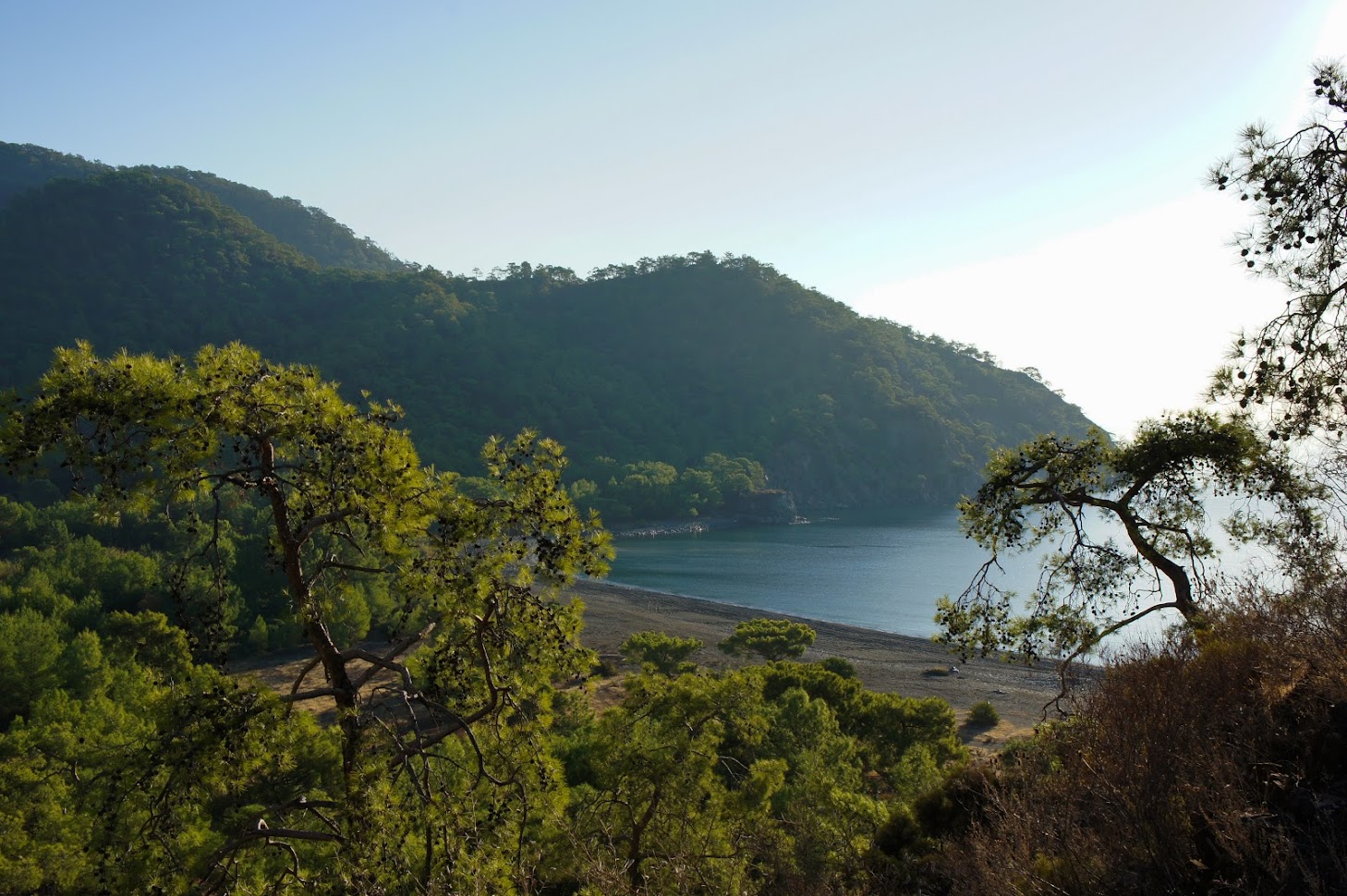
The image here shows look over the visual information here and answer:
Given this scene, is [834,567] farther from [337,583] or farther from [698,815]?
[337,583]

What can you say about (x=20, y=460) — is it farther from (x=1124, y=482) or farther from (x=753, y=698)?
(x=1124, y=482)

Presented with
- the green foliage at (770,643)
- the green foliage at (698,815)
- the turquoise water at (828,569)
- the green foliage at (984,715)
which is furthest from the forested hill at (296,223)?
the green foliage at (698,815)

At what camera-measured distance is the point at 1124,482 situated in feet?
26.3

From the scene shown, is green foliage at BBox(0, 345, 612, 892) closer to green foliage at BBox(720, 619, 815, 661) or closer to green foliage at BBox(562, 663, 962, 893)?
green foliage at BBox(562, 663, 962, 893)

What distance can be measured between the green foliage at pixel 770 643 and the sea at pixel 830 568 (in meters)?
11.2

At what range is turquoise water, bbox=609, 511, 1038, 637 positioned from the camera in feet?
163

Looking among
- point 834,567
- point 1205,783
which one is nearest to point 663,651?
point 1205,783

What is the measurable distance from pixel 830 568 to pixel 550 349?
69460 millimetres

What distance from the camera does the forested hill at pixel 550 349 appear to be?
96438 mm

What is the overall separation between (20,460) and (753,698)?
22.7 ft

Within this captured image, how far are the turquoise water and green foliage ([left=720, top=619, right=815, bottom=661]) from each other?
11.4 m

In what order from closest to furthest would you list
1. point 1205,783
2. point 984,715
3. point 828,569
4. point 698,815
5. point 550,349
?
1. point 1205,783
2. point 698,815
3. point 984,715
4. point 828,569
5. point 550,349

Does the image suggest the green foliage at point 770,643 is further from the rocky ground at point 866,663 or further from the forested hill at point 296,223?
the forested hill at point 296,223

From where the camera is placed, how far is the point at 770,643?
3303cm
